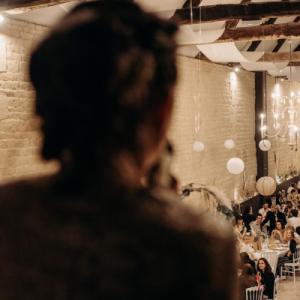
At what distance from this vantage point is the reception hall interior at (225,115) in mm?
4922

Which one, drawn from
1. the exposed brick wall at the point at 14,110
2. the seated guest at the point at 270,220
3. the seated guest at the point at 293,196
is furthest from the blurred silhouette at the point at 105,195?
the seated guest at the point at 293,196

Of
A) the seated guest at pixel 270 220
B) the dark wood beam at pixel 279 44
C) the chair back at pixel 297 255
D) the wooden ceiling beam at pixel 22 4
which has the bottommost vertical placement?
the chair back at pixel 297 255

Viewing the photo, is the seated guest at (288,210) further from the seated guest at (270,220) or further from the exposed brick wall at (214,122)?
the exposed brick wall at (214,122)

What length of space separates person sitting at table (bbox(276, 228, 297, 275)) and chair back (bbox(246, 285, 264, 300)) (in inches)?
75.6

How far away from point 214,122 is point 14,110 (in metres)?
5.46

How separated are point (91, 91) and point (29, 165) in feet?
15.4

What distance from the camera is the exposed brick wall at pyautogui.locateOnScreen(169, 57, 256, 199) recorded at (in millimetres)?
8547

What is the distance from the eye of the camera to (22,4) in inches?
179

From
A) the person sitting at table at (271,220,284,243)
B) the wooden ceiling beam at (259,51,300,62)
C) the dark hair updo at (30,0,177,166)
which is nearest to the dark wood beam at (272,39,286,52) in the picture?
the wooden ceiling beam at (259,51,300,62)

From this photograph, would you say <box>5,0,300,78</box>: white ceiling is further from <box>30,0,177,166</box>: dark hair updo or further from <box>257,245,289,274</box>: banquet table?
<box>30,0,177,166</box>: dark hair updo

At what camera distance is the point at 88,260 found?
2.02 ft

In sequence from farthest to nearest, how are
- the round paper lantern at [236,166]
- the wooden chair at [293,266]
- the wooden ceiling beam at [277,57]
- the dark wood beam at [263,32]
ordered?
the wooden ceiling beam at [277,57]
the wooden chair at [293,266]
the round paper lantern at [236,166]
the dark wood beam at [263,32]

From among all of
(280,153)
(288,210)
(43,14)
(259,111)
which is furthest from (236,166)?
(280,153)

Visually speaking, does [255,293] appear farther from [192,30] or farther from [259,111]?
[259,111]
